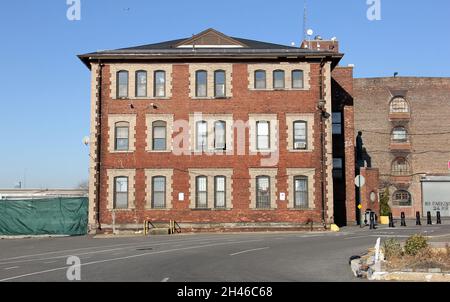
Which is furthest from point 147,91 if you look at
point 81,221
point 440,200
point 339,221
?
point 440,200

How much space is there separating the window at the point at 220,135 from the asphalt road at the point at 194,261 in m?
11.1

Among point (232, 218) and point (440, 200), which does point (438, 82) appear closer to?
point (440, 200)

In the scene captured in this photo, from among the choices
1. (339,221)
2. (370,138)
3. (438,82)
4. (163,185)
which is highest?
(438,82)

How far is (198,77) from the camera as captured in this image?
3600 centimetres

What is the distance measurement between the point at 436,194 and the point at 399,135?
23.7 feet

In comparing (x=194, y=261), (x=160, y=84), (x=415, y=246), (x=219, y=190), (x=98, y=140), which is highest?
(x=160, y=84)

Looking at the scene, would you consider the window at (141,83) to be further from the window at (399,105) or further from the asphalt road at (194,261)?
the window at (399,105)

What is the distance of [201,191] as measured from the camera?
35.3 m

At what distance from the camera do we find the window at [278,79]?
35.8 m

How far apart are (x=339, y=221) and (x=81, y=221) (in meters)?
17.9

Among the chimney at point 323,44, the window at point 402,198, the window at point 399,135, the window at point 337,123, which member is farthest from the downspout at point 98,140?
the window at point 399,135

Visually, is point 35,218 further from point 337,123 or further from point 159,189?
point 337,123

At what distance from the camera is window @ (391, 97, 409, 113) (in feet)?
199

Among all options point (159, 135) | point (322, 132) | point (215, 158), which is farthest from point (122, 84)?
point (322, 132)
